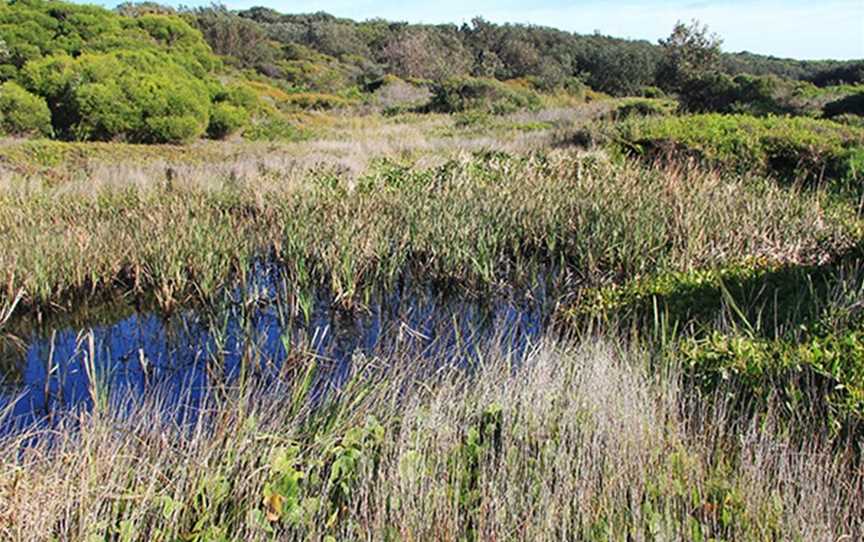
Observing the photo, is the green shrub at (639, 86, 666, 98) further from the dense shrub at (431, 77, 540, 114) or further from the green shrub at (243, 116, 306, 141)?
the green shrub at (243, 116, 306, 141)

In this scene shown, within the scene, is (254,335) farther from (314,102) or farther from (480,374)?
(314,102)

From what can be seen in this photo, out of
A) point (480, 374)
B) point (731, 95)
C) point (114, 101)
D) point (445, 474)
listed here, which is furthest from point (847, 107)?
point (445, 474)

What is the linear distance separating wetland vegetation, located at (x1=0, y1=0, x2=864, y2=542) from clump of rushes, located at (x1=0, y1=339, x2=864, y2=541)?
0.02m

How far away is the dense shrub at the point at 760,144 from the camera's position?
10.8m

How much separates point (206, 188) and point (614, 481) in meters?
7.65

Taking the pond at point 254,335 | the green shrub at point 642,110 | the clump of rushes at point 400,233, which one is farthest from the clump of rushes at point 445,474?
the green shrub at point 642,110

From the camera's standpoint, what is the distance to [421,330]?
5551 millimetres

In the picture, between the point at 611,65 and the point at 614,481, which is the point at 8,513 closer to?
the point at 614,481

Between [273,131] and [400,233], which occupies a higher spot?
[273,131]

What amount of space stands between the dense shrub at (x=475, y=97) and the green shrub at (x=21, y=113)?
1504 cm

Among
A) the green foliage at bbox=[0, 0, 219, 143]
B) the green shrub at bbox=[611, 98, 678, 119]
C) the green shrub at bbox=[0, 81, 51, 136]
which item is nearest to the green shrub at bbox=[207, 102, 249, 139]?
the green foliage at bbox=[0, 0, 219, 143]

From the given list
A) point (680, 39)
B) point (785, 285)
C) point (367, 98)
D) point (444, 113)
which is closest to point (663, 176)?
point (785, 285)

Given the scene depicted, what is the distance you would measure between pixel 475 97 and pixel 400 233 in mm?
20904

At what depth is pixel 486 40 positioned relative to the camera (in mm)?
50125
